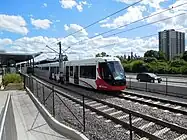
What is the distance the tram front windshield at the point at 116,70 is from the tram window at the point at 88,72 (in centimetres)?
189

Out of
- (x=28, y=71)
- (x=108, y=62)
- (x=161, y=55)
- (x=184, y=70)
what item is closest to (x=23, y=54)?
(x=28, y=71)

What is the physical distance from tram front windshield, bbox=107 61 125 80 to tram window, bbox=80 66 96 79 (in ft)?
6.19

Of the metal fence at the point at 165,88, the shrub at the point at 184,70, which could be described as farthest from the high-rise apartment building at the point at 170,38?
the metal fence at the point at 165,88

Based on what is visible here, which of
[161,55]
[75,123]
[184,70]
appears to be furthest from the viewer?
[161,55]

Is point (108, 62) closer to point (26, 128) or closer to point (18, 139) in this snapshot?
point (26, 128)

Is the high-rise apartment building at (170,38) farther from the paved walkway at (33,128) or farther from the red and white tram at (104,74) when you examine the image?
the paved walkway at (33,128)

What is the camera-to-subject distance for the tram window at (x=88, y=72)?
78.4 ft

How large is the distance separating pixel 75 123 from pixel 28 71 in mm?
65363

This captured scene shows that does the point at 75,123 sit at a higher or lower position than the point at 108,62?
lower

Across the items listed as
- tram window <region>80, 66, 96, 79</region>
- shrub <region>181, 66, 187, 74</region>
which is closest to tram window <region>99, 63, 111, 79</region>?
tram window <region>80, 66, 96, 79</region>

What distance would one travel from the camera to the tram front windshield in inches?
874

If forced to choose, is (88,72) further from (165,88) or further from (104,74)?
(165,88)

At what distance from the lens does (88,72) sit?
2517 cm

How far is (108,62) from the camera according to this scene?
73.9 ft
